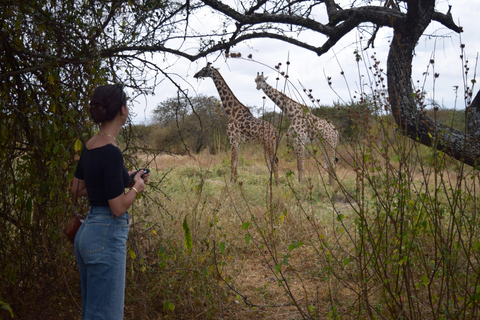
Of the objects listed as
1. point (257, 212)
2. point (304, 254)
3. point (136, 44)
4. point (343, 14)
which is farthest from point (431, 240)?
point (136, 44)

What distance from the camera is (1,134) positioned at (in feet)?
9.06

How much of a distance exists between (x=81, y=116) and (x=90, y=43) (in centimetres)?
55

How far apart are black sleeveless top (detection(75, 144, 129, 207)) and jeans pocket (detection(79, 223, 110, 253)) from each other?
102mm

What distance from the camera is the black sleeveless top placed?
6.38 feet

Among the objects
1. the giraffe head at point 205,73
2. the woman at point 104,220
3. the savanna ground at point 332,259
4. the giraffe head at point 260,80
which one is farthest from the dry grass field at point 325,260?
the giraffe head at point 260,80

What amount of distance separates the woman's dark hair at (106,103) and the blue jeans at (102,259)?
0.43 meters

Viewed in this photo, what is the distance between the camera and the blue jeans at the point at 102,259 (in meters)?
1.95

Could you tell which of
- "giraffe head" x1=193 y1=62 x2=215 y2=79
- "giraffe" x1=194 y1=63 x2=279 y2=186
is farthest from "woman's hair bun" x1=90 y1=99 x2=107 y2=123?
"giraffe head" x1=193 y1=62 x2=215 y2=79

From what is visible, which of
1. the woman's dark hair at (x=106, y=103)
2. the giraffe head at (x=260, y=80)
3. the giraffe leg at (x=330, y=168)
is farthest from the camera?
the giraffe head at (x=260, y=80)

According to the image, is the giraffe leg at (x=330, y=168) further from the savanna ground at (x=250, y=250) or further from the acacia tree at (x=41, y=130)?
the acacia tree at (x=41, y=130)

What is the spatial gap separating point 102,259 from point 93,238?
0.33ft

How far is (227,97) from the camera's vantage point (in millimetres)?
9531

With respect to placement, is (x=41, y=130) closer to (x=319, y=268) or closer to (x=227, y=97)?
(x=319, y=268)

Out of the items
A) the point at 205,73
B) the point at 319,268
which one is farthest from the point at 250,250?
the point at 205,73
